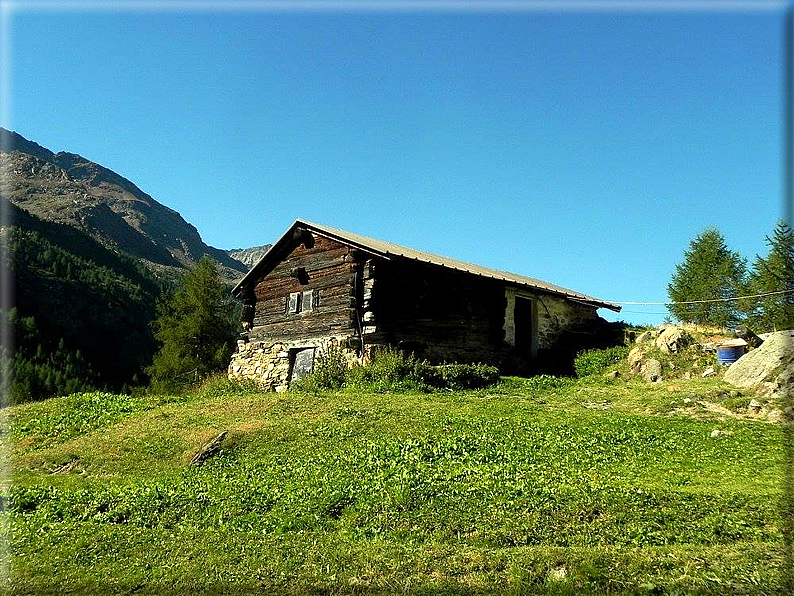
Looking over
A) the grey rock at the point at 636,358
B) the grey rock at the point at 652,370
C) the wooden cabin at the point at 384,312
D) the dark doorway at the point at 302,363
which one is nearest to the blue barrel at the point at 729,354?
the grey rock at the point at 652,370

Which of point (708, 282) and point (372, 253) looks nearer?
point (372, 253)

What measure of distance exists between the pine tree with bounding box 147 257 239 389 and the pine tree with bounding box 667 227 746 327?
3898 centimetres

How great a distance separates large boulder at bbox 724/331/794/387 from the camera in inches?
618

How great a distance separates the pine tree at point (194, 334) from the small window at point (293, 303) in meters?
24.6

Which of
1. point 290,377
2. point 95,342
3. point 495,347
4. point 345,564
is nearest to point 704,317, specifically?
point 495,347

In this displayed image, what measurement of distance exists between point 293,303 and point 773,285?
37.9 meters

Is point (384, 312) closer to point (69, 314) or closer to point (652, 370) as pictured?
point (652, 370)

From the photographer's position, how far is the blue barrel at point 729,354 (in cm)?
2064

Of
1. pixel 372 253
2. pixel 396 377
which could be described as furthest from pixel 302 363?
pixel 396 377

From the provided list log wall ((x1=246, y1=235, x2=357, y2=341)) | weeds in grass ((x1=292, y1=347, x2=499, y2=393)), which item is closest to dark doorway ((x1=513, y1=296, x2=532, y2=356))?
weeds in grass ((x1=292, y1=347, x2=499, y2=393))

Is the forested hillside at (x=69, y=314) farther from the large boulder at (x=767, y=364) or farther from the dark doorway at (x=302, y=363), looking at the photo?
the large boulder at (x=767, y=364)

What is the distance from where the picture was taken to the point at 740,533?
7.84 metres

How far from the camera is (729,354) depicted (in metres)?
20.8

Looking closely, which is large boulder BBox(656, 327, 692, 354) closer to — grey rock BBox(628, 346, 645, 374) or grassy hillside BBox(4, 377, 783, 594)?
grey rock BBox(628, 346, 645, 374)
